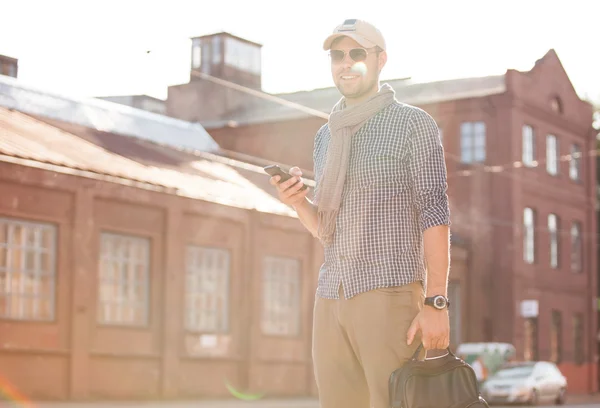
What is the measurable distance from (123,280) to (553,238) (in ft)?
73.7

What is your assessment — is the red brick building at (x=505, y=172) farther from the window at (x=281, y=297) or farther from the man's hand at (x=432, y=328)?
the man's hand at (x=432, y=328)

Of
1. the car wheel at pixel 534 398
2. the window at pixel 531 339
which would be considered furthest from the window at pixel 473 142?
the car wheel at pixel 534 398

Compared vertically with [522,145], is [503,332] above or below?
below

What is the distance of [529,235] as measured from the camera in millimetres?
40812

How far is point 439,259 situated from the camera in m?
4.23

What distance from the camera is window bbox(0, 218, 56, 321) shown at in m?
21.5

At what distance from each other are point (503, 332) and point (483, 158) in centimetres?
555

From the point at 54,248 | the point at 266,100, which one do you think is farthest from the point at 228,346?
the point at 266,100

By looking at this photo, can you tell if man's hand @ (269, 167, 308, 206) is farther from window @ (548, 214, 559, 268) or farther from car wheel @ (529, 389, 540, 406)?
window @ (548, 214, 559, 268)

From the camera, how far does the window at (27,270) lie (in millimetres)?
21531

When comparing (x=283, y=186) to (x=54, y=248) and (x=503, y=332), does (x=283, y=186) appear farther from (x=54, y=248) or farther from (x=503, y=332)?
(x=503, y=332)

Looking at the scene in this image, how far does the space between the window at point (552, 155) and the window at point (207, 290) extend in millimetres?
18516

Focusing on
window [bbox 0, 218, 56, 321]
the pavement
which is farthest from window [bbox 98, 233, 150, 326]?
the pavement

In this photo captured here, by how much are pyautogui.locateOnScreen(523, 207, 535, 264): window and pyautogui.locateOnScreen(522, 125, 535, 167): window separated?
64.0 inches
